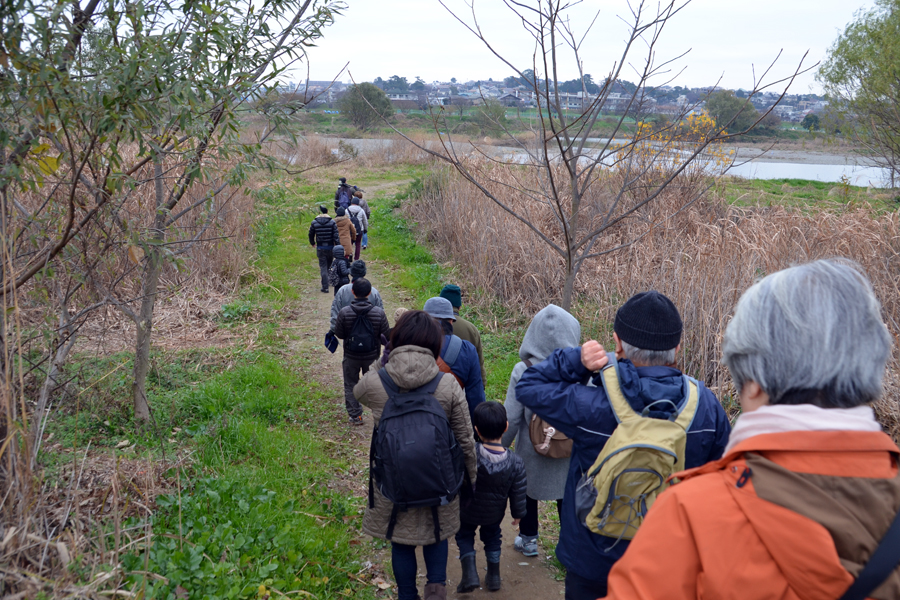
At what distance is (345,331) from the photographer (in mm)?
5531

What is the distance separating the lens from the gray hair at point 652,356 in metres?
2.09

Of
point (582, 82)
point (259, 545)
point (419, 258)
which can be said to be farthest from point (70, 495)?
point (419, 258)

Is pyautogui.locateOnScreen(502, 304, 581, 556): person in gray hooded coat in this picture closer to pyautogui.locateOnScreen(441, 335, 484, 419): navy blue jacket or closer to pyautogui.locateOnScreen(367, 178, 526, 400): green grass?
pyautogui.locateOnScreen(441, 335, 484, 419): navy blue jacket

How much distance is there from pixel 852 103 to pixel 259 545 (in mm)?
20653

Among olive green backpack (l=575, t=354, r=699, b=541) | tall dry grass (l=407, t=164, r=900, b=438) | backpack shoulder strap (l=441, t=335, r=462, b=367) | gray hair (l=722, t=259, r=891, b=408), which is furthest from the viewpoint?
tall dry grass (l=407, t=164, r=900, b=438)

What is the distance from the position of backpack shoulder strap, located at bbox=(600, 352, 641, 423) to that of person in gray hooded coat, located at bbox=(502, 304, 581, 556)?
1.08 meters

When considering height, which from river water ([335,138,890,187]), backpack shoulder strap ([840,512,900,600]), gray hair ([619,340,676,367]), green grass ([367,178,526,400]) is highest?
river water ([335,138,890,187])

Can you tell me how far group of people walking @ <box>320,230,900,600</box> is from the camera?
1119 mm

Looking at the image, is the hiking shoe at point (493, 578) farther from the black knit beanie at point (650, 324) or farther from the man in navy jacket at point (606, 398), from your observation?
the black knit beanie at point (650, 324)

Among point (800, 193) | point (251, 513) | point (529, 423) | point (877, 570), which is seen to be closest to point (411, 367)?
point (529, 423)

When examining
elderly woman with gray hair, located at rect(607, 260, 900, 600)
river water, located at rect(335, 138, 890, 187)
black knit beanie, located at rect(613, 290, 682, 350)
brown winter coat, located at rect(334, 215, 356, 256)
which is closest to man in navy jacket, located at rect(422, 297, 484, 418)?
black knit beanie, located at rect(613, 290, 682, 350)

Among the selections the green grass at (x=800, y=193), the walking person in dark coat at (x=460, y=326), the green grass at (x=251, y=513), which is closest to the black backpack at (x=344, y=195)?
the green grass at (x=800, y=193)

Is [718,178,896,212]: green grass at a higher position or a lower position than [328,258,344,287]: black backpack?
higher

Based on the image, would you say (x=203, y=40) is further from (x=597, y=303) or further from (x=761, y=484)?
(x=597, y=303)
